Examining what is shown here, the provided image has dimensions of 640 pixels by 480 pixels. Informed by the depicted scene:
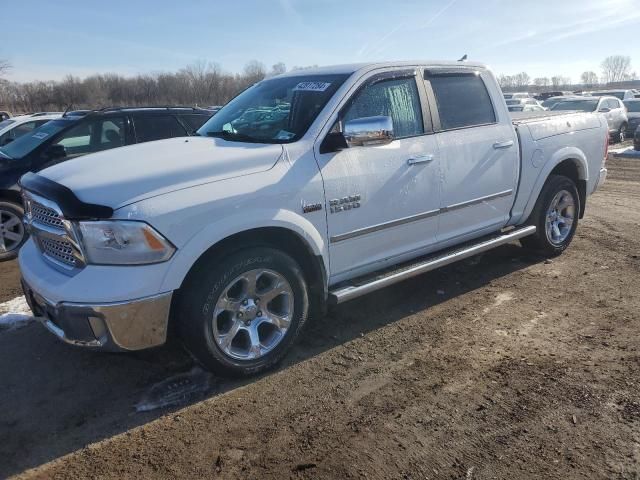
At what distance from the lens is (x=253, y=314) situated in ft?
11.2

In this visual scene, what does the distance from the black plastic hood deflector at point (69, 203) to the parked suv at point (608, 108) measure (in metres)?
18.6

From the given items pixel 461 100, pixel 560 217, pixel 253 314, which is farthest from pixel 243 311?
pixel 560 217

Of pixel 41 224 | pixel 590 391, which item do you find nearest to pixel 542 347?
pixel 590 391

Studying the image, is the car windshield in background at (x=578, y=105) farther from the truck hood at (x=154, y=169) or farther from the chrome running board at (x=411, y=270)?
the truck hood at (x=154, y=169)

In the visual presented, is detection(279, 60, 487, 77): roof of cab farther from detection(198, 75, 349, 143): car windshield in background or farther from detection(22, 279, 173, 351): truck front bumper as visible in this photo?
detection(22, 279, 173, 351): truck front bumper

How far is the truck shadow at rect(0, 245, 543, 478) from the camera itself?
293 cm

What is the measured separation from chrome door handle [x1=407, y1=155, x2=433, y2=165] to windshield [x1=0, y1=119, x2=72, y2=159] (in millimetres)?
4766

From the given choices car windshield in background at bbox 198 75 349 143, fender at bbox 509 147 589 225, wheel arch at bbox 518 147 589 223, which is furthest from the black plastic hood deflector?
wheel arch at bbox 518 147 589 223

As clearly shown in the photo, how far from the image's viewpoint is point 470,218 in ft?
15.3

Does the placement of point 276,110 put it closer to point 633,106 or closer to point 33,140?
point 33,140

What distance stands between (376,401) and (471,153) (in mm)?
2385

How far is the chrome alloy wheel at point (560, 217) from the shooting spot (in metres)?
5.59

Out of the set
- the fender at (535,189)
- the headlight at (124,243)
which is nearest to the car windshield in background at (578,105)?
the fender at (535,189)

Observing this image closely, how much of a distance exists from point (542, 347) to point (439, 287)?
135 centimetres
